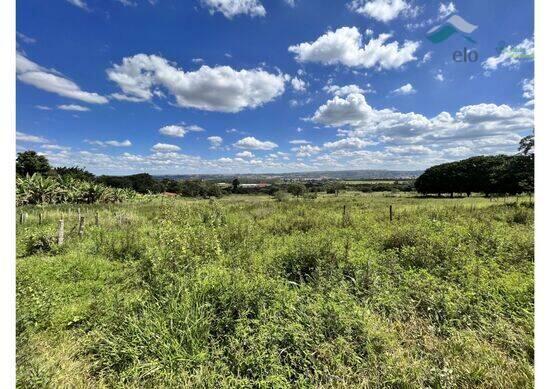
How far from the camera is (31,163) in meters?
50.0

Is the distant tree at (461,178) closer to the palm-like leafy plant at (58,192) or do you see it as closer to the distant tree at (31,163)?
the palm-like leafy plant at (58,192)

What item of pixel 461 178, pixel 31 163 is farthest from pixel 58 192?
pixel 461 178

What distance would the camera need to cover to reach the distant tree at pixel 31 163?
4894cm

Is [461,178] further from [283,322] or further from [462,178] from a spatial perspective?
[283,322]

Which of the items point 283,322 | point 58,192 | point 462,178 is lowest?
point 283,322

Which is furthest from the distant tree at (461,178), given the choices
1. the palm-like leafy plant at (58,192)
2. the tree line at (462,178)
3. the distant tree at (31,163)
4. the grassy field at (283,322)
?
the distant tree at (31,163)

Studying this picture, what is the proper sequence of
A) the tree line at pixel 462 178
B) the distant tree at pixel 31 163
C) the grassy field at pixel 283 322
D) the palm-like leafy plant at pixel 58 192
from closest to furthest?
the grassy field at pixel 283 322 < the palm-like leafy plant at pixel 58 192 < the distant tree at pixel 31 163 < the tree line at pixel 462 178

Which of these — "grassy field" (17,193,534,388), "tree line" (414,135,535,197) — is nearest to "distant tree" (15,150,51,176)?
"grassy field" (17,193,534,388)

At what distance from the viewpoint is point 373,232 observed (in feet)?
29.9

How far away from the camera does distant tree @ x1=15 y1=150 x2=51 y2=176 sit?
48938mm

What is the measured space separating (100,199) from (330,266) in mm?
36920

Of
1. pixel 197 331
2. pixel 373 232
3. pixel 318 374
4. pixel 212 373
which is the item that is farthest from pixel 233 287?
pixel 373 232
